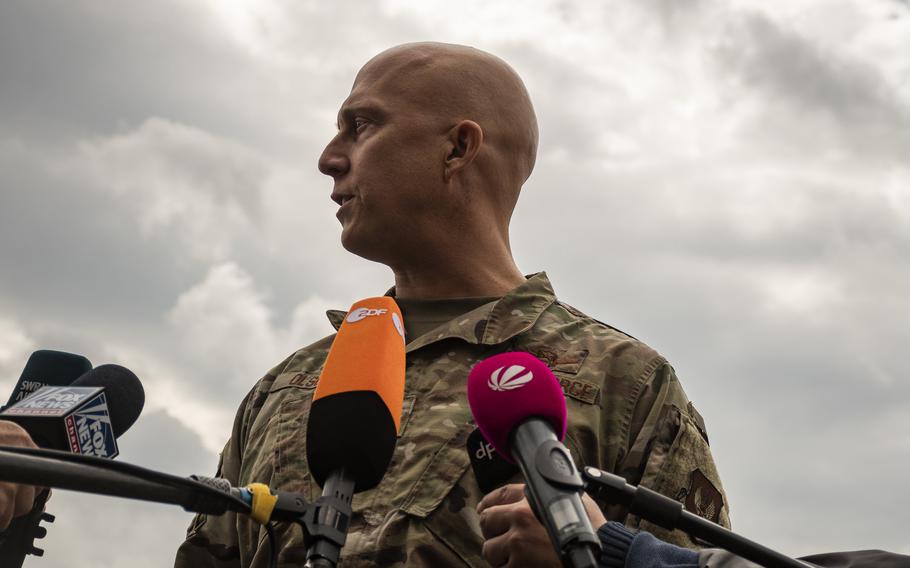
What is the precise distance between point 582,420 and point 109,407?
59.1 inches

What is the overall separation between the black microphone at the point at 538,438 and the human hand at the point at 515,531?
1.26 ft

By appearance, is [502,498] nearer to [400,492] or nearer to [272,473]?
[400,492]

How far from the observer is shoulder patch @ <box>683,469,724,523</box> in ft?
9.85

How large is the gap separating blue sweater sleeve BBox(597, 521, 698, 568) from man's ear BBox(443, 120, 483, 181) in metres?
1.80

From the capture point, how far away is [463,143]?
375 cm

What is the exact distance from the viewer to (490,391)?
6.42 feet

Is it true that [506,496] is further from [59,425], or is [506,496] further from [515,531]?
[59,425]

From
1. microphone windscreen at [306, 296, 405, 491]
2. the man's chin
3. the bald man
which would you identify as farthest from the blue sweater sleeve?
the man's chin

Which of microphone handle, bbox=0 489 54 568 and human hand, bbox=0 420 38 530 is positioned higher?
human hand, bbox=0 420 38 530

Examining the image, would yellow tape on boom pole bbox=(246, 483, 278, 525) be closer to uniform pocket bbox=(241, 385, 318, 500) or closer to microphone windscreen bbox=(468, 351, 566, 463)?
microphone windscreen bbox=(468, 351, 566, 463)

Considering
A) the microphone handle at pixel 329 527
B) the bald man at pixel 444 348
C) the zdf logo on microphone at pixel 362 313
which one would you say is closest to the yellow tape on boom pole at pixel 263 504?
the microphone handle at pixel 329 527

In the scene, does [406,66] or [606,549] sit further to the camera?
[406,66]

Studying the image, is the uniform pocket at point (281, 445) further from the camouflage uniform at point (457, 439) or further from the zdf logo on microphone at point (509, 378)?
the zdf logo on microphone at point (509, 378)

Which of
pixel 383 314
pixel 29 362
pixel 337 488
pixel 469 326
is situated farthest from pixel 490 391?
pixel 29 362
